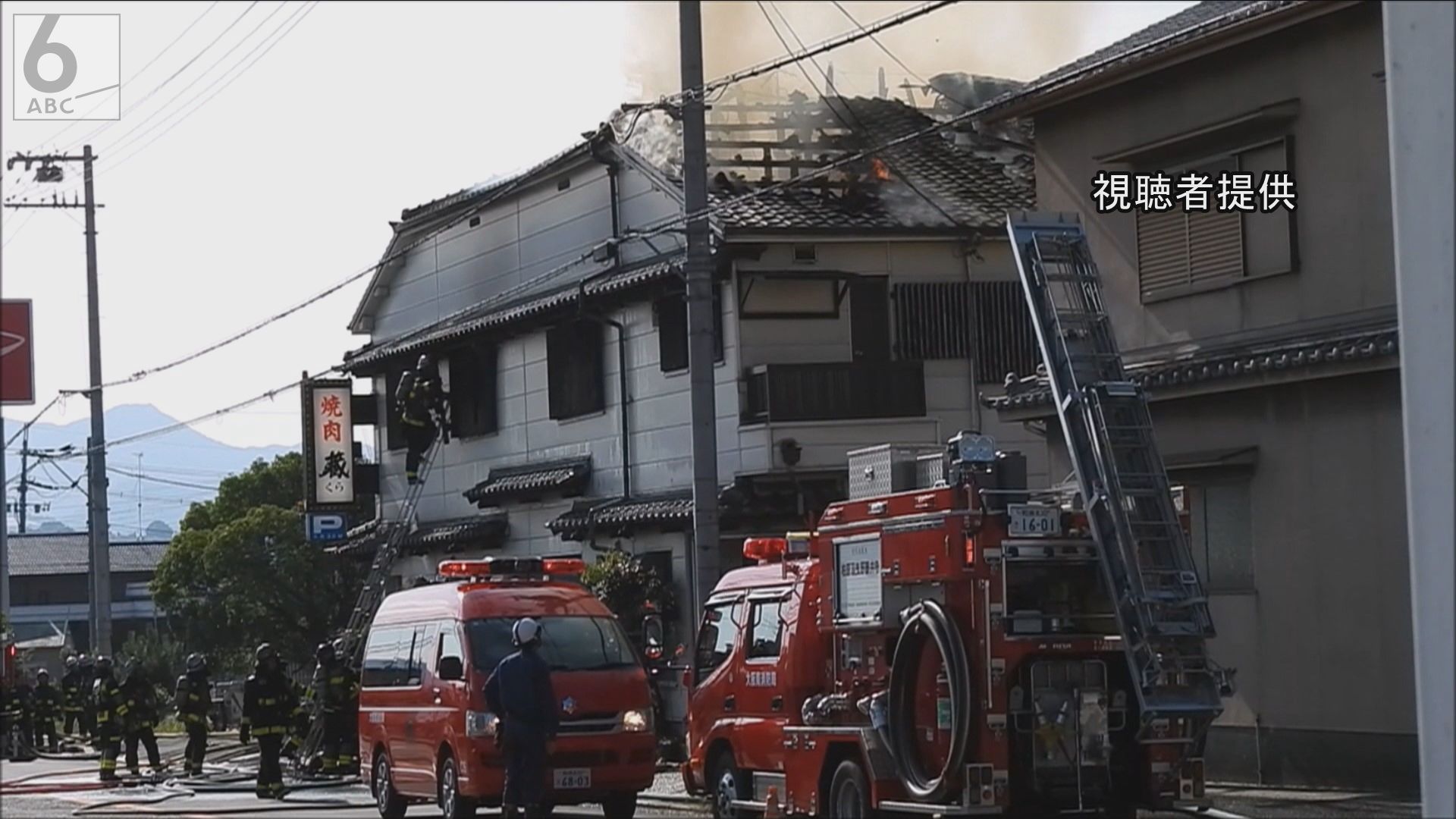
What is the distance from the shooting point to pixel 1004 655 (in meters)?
13.7

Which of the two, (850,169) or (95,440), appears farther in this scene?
(95,440)

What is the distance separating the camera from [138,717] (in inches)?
1053

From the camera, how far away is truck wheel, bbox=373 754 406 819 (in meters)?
19.7

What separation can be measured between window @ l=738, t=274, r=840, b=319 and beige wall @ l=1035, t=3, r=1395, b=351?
6781 millimetres

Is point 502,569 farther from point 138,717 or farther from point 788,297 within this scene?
point 138,717

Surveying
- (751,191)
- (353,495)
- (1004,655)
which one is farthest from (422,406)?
(1004,655)

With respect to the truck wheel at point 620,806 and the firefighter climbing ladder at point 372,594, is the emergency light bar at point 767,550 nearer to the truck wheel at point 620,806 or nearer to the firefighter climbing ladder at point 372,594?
the truck wheel at point 620,806

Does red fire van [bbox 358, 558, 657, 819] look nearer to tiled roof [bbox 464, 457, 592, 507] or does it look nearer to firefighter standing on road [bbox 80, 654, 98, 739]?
tiled roof [bbox 464, 457, 592, 507]

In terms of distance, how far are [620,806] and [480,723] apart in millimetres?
1792

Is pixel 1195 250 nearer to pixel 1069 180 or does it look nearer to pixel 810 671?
pixel 1069 180

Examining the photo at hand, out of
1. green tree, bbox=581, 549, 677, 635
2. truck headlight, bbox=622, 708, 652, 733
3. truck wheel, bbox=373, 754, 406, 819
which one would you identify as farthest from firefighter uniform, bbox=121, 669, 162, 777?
truck headlight, bbox=622, 708, 652, 733

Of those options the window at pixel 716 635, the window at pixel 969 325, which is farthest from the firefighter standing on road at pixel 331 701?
the window at pixel 969 325

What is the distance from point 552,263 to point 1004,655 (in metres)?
20.4

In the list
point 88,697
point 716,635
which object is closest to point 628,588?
point 716,635
